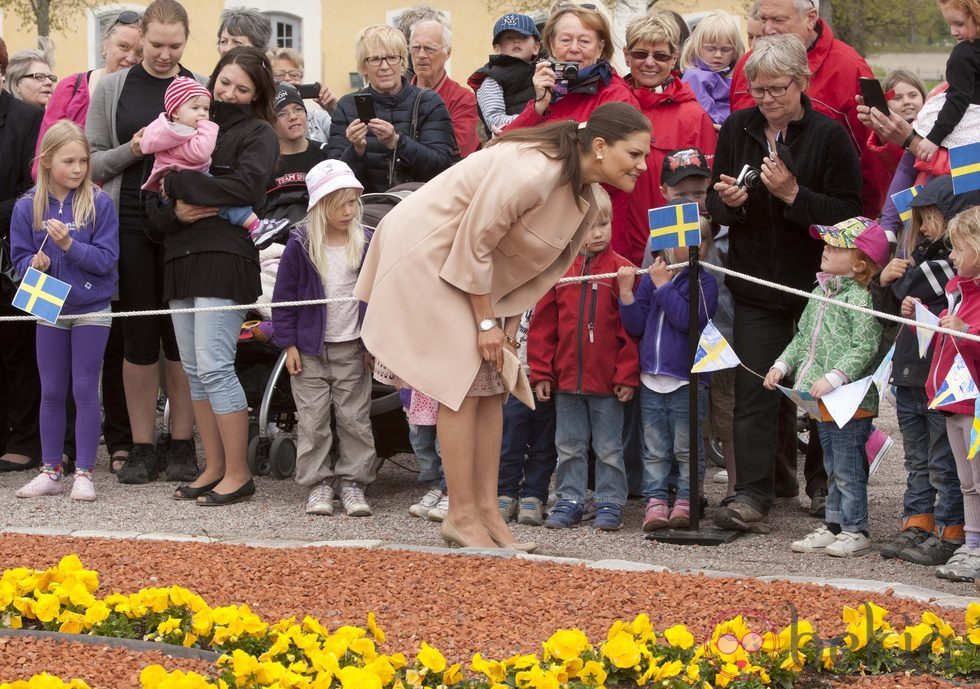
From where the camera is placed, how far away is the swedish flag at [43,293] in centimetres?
734

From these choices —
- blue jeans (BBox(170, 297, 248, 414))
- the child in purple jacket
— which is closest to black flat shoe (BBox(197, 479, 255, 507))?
the child in purple jacket

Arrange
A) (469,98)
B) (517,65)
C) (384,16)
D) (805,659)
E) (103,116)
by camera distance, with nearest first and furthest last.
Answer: (805,659)
(103,116)
(517,65)
(469,98)
(384,16)

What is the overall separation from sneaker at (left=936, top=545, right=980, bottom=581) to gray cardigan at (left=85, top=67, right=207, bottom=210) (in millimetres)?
4718

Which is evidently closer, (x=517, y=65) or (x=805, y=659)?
(x=805, y=659)

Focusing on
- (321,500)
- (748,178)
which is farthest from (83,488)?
(748,178)

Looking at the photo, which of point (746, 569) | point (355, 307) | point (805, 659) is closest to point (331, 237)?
point (355, 307)

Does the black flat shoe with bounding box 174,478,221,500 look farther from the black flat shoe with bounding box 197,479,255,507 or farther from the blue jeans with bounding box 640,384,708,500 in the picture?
the blue jeans with bounding box 640,384,708,500

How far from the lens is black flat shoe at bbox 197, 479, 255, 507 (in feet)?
24.7

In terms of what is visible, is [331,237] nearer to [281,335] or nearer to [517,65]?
[281,335]

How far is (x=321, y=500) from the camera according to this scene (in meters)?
7.47

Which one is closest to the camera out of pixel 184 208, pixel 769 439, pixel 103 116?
pixel 769 439

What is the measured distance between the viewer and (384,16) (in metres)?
31.1

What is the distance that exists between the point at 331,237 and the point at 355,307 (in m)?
0.39

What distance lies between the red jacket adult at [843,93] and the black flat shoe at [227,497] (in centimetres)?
322
